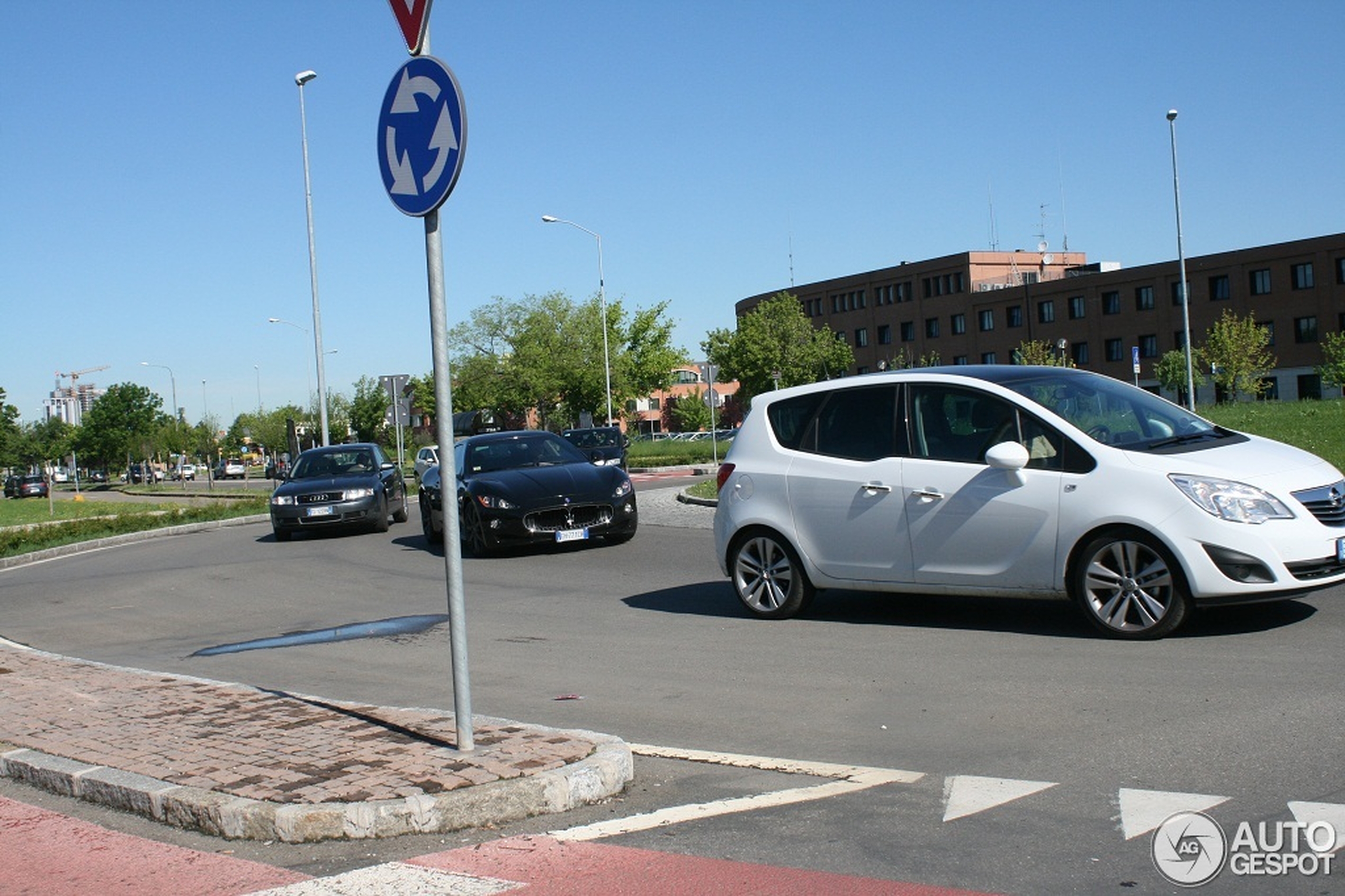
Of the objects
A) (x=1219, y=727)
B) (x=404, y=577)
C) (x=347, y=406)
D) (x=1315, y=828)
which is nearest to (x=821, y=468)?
(x=1219, y=727)

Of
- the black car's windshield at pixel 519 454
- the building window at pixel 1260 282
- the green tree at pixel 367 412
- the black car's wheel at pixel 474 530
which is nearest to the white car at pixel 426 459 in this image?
the black car's windshield at pixel 519 454

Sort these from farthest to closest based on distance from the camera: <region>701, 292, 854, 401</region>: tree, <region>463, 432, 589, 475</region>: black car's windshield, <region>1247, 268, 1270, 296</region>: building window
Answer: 1. <region>701, 292, 854, 401</region>: tree
2. <region>1247, 268, 1270, 296</region>: building window
3. <region>463, 432, 589, 475</region>: black car's windshield

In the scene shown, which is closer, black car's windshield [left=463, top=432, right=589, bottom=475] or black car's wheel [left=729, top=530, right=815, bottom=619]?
black car's wheel [left=729, top=530, right=815, bottom=619]

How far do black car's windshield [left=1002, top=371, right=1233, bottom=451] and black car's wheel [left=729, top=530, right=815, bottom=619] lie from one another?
6.86ft

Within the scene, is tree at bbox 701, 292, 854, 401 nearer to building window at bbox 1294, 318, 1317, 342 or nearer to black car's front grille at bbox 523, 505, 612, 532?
building window at bbox 1294, 318, 1317, 342

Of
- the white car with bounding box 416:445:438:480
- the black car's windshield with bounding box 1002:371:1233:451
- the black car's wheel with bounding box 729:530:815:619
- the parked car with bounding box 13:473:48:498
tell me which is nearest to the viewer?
the black car's windshield with bounding box 1002:371:1233:451

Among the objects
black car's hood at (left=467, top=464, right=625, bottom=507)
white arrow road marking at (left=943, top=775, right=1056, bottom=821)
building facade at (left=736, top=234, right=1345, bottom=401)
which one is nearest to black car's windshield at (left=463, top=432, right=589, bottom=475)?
black car's hood at (left=467, top=464, right=625, bottom=507)

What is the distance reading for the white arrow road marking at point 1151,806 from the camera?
4535 millimetres

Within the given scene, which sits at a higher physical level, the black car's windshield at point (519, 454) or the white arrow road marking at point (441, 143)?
the white arrow road marking at point (441, 143)

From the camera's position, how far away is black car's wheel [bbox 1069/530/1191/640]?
7.85 metres

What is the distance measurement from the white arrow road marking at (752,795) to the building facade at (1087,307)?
48905 millimetres

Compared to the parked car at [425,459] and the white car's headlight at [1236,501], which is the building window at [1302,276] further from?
the white car's headlight at [1236,501]

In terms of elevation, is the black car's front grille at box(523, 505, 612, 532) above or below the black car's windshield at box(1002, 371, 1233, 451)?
below

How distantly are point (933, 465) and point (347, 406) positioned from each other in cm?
12213
